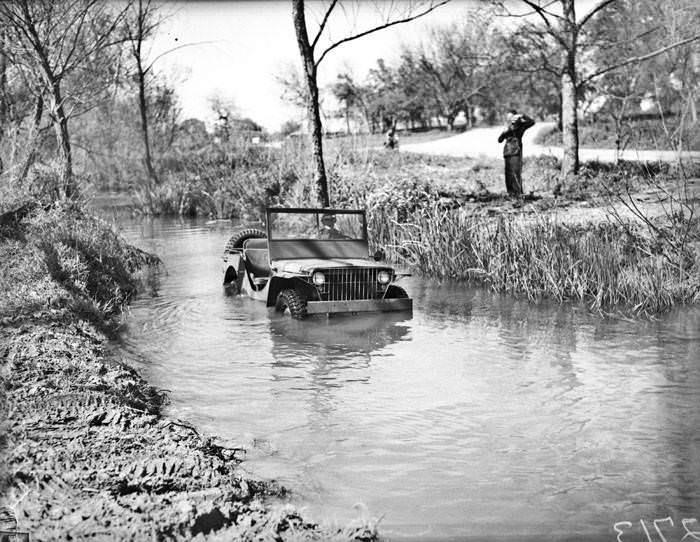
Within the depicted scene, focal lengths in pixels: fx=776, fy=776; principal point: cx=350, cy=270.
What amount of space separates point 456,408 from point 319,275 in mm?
3257

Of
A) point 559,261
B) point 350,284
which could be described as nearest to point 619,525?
point 350,284

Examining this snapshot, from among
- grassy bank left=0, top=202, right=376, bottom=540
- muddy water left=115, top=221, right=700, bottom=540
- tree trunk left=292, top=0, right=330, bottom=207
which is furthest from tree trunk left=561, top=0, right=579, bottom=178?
grassy bank left=0, top=202, right=376, bottom=540

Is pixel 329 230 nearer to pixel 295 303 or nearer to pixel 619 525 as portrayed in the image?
pixel 295 303

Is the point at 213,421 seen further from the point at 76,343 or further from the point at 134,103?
the point at 134,103

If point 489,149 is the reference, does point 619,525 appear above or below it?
below

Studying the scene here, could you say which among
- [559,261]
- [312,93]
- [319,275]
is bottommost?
[559,261]

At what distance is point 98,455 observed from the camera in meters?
3.92

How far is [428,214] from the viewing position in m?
13.0

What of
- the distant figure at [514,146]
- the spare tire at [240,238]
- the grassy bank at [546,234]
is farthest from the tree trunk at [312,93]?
the spare tire at [240,238]

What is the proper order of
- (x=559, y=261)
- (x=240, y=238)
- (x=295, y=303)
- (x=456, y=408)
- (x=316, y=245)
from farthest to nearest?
(x=240, y=238) < (x=559, y=261) < (x=316, y=245) < (x=295, y=303) < (x=456, y=408)

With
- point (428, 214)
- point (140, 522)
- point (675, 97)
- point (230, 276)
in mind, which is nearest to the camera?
point (140, 522)

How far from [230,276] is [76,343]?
4751 mm

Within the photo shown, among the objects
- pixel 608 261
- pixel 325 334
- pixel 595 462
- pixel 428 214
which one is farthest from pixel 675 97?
pixel 595 462

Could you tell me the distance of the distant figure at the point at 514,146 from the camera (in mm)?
15336
